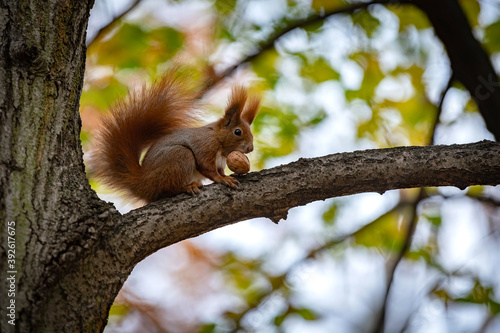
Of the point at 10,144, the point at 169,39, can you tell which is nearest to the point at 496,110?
the point at 169,39

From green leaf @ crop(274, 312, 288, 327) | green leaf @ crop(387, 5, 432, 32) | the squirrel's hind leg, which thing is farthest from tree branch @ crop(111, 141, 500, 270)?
green leaf @ crop(387, 5, 432, 32)

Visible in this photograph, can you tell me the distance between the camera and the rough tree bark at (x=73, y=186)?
1.89m

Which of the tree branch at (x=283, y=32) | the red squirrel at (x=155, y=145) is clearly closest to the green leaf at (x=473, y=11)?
the tree branch at (x=283, y=32)

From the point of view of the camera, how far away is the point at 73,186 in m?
2.09

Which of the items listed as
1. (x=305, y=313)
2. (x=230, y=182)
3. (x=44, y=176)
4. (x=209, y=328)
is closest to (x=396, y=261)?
(x=305, y=313)

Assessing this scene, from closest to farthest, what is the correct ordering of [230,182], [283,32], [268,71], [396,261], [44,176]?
[44,176] → [230,182] → [396,261] → [283,32] → [268,71]

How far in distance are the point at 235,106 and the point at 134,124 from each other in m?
0.80

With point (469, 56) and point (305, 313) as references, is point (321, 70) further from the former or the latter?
point (305, 313)

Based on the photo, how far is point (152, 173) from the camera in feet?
9.46

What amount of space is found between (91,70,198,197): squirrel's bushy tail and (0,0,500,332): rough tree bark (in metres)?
0.76

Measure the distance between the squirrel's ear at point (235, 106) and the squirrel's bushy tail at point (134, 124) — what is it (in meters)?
0.47

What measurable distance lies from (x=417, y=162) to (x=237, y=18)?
2.32 meters

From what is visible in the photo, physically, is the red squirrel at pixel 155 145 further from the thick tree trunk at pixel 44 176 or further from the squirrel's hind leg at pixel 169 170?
the thick tree trunk at pixel 44 176

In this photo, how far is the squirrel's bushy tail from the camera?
9.88 ft
